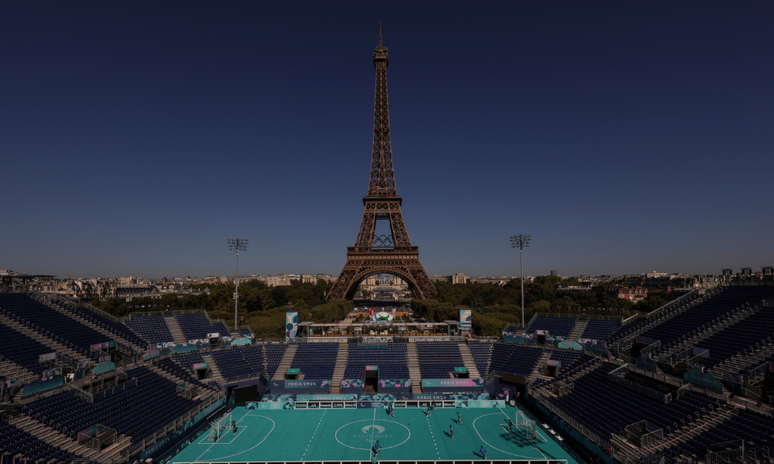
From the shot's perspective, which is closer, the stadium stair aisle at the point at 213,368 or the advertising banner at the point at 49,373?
the advertising banner at the point at 49,373

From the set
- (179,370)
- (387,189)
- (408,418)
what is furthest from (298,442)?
(387,189)

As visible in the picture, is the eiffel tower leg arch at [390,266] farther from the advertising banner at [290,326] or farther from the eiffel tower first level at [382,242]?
the advertising banner at [290,326]

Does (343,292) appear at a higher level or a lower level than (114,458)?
higher

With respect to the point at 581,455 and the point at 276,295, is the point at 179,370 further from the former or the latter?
the point at 276,295

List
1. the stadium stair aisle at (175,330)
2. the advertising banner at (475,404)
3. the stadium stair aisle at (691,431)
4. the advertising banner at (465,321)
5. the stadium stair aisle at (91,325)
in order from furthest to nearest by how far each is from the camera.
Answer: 1. the advertising banner at (465,321)
2. the stadium stair aisle at (175,330)
3. the stadium stair aisle at (91,325)
4. the advertising banner at (475,404)
5. the stadium stair aisle at (691,431)

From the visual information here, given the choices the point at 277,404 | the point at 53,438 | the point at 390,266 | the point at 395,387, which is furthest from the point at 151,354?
the point at 390,266

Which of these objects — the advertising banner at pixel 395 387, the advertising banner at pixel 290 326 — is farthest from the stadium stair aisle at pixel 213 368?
the advertising banner at pixel 395 387

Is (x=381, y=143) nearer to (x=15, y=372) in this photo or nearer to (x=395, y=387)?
(x=395, y=387)
